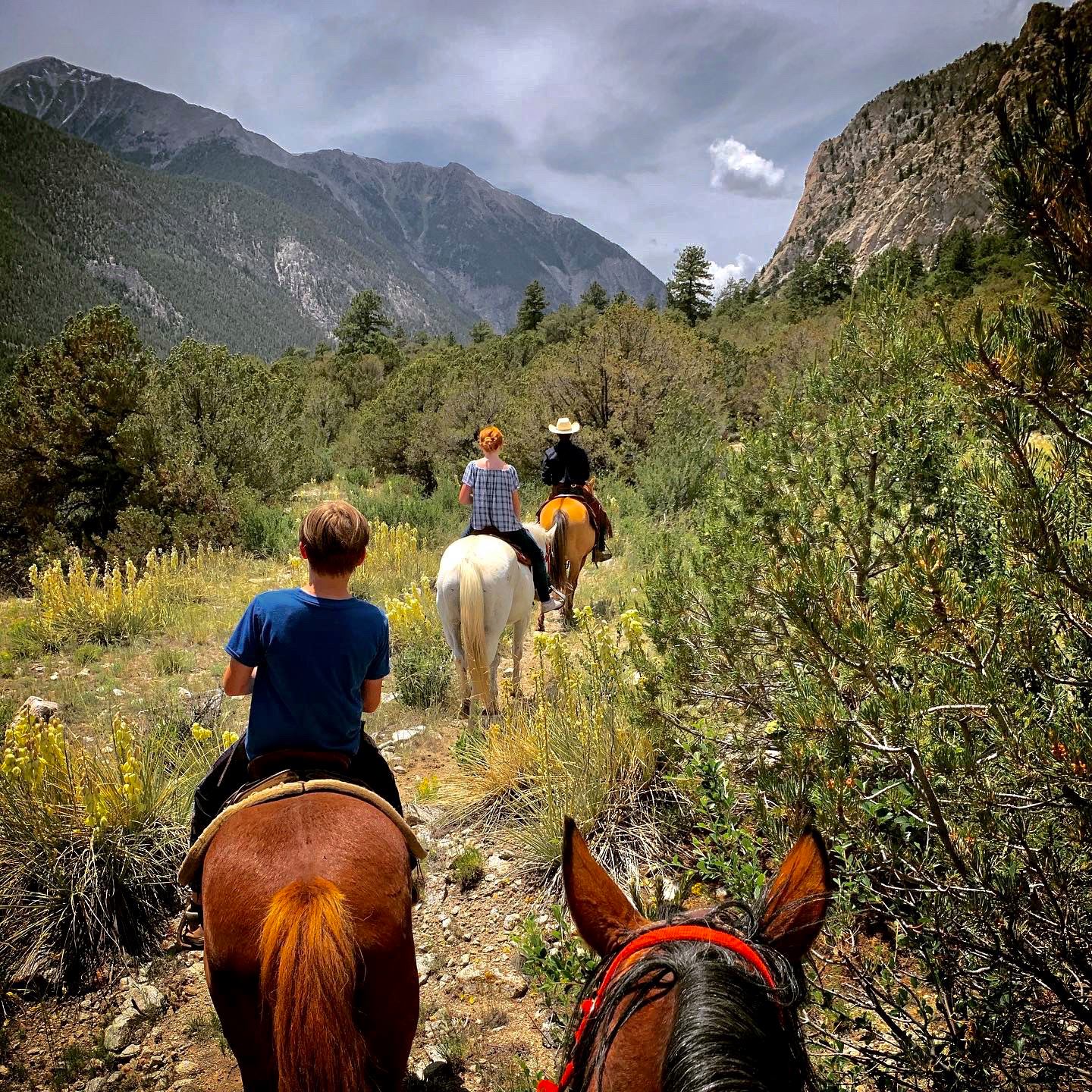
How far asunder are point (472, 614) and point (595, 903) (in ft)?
11.4

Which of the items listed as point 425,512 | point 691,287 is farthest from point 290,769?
point 691,287

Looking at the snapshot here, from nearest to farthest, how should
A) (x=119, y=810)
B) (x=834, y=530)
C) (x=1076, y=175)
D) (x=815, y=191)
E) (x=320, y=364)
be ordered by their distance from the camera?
(x=1076, y=175) < (x=119, y=810) < (x=834, y=530) < (x=320, y=364) < (x=815, y=191)

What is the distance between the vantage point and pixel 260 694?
7.47 feet

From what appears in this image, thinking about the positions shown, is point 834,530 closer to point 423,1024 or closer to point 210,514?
point 423,1024

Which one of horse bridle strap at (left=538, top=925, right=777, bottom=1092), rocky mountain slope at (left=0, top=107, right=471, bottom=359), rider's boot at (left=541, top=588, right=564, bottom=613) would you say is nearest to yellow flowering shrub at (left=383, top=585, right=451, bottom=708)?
rider's boot at (left=541, top=588, right=564, bottom=613)

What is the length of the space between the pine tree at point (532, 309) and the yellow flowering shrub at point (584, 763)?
47.7 m

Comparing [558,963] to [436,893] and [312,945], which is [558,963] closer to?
[312,945]

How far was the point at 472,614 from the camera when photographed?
4.78 m

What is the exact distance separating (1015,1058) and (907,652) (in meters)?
1.09

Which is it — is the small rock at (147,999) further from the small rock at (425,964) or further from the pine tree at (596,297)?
the pine tree at (596,297)

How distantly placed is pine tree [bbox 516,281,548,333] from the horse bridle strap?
5025 cm

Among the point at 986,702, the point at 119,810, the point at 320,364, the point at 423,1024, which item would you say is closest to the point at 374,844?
the point at 423,1024

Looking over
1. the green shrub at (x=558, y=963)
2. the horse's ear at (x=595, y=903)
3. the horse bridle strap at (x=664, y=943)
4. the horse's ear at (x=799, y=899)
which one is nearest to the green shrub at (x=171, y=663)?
the green shrub at (x=558, y=963)

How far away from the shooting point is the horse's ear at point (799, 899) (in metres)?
1.27
